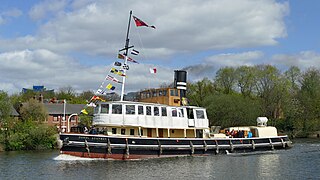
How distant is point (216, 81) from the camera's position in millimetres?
89000

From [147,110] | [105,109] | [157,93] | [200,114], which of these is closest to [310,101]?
[200,114]

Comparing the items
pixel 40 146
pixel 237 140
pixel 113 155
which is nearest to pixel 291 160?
pixel 237 140

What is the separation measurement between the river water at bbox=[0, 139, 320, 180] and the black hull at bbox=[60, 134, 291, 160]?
913 mm

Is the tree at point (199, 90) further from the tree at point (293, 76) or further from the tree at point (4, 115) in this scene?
the tree at point (4, 115)

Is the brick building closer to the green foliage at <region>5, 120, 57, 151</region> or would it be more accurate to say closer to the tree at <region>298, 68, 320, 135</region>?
the green foliage at <region>5, 120, 57, 151</region>

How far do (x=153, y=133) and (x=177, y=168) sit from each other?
8.50 metres

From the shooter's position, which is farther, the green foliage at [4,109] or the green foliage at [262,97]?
the green foliage at [262,97]

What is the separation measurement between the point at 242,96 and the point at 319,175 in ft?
184

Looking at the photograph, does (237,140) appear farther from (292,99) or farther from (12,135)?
(292,99)

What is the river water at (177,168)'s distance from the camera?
94.8ft

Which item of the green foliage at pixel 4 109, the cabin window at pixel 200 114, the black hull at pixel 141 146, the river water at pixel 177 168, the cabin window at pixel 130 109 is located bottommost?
the river water at pixel 177 168

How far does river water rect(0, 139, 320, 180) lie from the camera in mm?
28906

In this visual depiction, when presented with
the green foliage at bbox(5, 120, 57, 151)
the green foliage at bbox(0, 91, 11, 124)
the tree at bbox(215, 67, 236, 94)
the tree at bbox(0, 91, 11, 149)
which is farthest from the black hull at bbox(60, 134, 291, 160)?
the tree at bbox(215, 67, 236, 94)

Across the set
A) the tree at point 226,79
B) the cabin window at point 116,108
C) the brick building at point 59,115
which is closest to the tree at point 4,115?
the brick building at point 59,115
